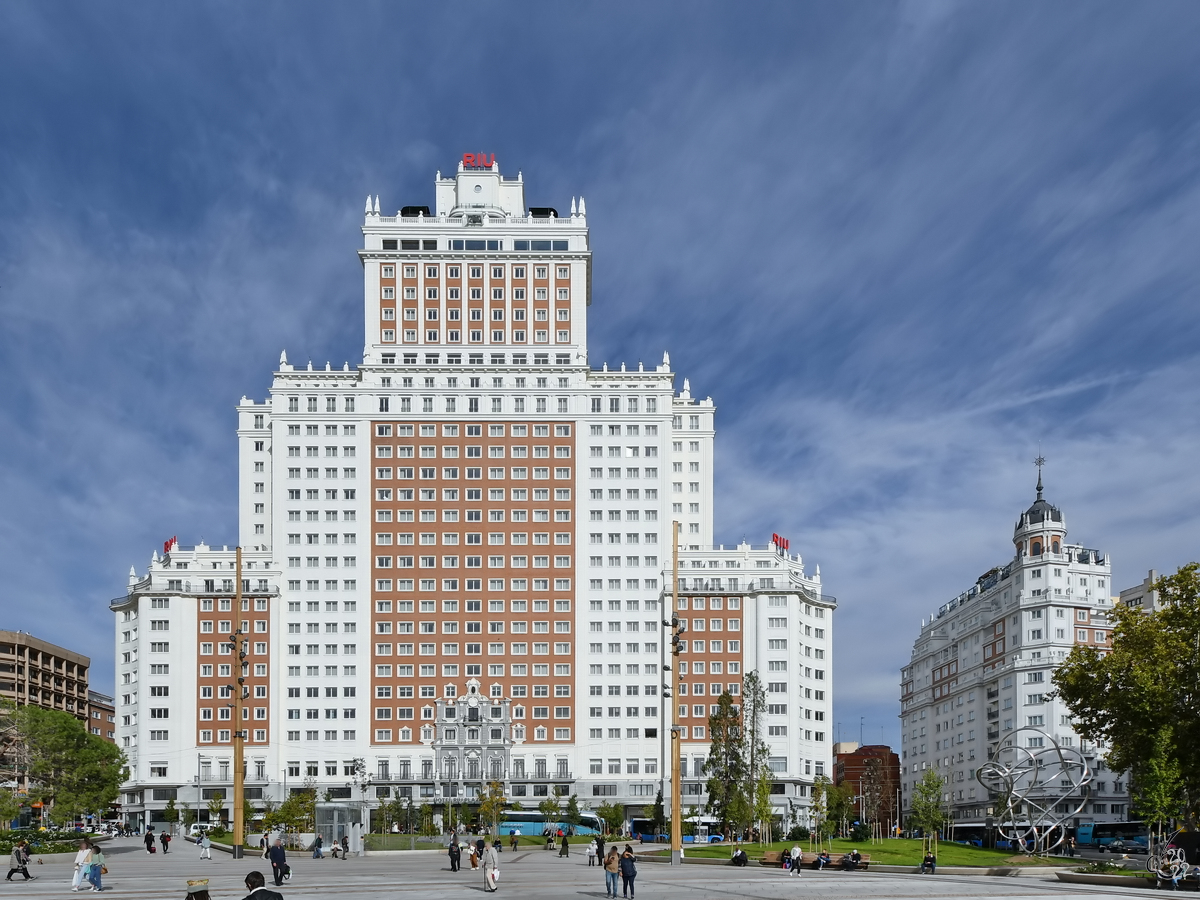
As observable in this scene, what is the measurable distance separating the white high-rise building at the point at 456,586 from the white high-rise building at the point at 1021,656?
20544 millimetres

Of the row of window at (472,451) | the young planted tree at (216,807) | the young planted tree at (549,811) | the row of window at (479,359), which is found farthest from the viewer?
the row of window at (479,359)

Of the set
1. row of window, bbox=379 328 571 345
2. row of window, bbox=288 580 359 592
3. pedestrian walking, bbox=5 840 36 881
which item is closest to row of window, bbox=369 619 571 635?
row of window, bbox=288 580 359 592

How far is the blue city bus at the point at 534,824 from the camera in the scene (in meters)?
114

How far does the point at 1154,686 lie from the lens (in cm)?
6969

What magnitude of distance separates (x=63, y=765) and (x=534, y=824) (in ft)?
139

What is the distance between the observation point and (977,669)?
153 m

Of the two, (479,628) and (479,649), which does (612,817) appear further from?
(479,628)

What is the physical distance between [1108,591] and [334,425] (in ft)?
295

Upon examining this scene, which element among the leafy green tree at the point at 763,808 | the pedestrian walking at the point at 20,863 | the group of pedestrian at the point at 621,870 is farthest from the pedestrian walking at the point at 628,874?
Result: the leafy green tree at the point at 763,808

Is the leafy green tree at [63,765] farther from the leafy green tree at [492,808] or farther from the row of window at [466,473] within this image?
the row of window at [466,473]

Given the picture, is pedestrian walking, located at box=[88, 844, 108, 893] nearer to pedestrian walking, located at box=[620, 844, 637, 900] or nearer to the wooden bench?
pedestrian walking, located at box=[620, 844, 637, 900]

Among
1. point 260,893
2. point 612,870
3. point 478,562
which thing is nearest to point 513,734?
point 478,562

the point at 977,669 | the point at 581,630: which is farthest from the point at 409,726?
the point at 977,669

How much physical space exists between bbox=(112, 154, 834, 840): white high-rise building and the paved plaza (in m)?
65.5
